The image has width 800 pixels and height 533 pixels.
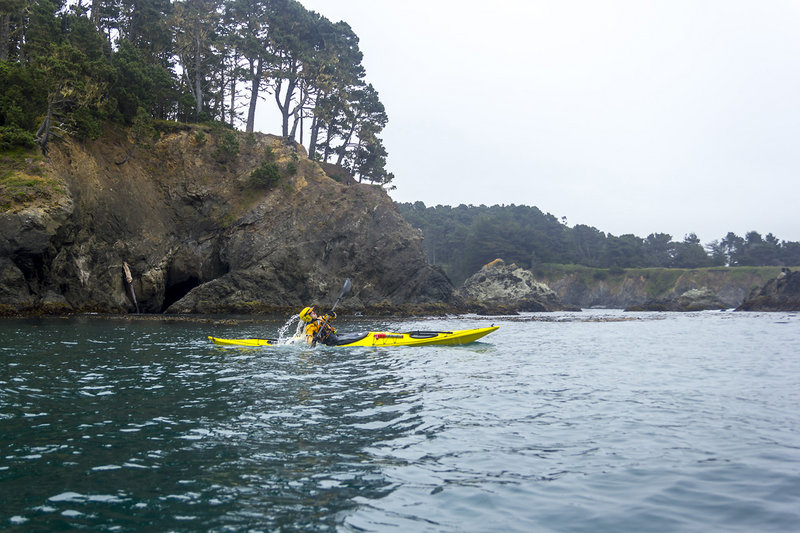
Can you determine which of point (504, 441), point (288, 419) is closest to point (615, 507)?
point (504, 441)

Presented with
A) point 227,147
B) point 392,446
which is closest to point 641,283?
point 227,147

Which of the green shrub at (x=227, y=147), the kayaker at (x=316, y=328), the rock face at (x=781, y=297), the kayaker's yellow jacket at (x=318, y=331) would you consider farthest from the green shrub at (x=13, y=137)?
the rock face at (x=781, y=297)

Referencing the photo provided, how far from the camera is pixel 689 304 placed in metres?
60.3

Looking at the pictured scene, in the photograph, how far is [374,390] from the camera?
9.82 meters

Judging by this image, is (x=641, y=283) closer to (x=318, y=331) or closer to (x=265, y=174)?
(x=265, y=174)

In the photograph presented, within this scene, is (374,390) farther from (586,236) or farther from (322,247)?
(586,236)

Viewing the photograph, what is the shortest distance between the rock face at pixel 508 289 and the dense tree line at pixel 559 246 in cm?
1686

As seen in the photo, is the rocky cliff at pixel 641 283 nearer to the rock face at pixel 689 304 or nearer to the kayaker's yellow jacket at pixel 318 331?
the rock face at pixel 689 304

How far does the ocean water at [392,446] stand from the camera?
4.30 meters

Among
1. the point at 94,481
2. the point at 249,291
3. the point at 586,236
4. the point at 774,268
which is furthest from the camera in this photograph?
the point at 586,236

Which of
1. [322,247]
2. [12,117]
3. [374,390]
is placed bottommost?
[374,390]

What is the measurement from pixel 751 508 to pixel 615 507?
1.22 metres

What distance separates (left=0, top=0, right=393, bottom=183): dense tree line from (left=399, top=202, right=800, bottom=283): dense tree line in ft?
121

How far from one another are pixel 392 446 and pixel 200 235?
112 ft
